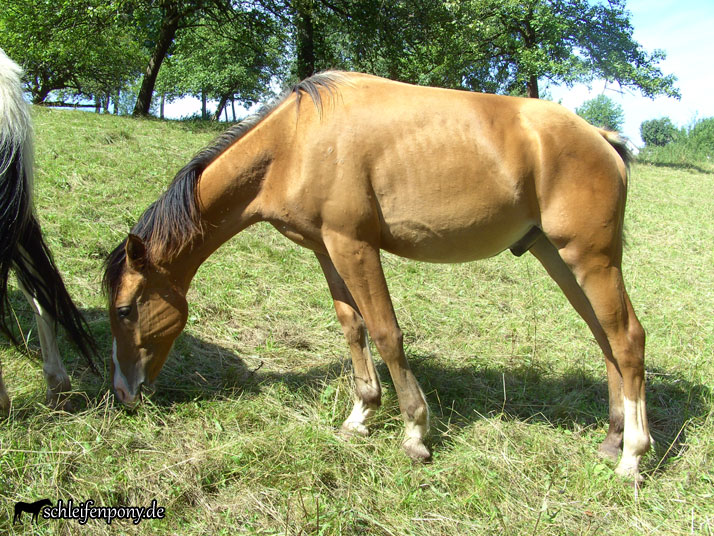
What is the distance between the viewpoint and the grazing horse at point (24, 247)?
262cm

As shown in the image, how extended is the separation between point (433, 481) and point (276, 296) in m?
2.88

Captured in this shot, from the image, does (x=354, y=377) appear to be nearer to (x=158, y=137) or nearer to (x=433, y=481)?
(x=433, y=481)

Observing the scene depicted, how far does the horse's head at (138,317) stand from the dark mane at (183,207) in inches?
1.6

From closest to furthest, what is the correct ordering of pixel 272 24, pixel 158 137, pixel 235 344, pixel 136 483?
pixel 136 483, pixel 235 344, pixel 158 137, pixel 272 24

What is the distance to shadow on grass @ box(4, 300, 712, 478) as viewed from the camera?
3.21m

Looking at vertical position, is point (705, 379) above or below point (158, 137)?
below

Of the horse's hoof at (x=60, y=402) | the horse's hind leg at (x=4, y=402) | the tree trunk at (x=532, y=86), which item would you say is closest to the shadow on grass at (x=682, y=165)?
the tree trunk at (x=532, y=86)

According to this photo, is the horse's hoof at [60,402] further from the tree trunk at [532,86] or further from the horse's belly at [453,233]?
the tree trunk at [532,86]

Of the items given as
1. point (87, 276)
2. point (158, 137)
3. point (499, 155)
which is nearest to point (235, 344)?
point (87, 276)

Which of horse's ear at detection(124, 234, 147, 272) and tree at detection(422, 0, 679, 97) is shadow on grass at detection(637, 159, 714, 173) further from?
horse's ear at detection(124, 234, 147, 272)

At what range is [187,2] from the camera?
12891 millimetres

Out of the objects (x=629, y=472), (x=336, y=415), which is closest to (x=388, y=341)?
(x=336, y=415)

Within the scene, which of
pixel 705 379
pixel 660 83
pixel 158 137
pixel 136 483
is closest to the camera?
pixel 136 483

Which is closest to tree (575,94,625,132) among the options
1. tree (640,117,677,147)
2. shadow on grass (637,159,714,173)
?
tree (640,117,677,147)
